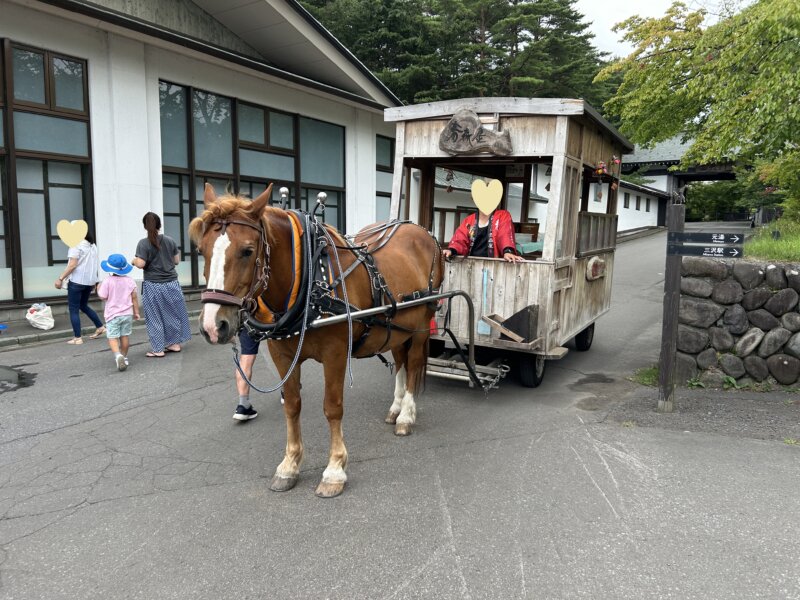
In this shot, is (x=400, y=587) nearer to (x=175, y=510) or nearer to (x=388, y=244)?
(x=175, y=510)

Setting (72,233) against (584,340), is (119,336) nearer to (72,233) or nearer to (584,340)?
(72,233)

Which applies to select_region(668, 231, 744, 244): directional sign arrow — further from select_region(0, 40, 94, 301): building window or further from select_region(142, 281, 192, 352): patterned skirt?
select_region(0, 40, 94, 301): building window

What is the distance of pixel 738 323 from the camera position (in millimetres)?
5852

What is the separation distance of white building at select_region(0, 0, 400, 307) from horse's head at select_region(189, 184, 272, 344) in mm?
8712

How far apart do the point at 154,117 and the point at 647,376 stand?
34.6 ft

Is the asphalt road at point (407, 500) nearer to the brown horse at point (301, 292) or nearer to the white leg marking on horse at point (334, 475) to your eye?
the white leg marking on horse at point (334, 475)

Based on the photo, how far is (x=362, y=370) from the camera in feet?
22.9

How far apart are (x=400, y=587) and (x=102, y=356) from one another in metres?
6.38

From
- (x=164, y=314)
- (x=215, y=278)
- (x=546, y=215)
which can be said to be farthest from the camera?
(x=164, y=314)

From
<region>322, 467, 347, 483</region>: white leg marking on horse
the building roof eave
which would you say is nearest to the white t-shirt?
the building roof eave

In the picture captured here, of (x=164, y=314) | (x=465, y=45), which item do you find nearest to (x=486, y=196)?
(x=164, y=314)

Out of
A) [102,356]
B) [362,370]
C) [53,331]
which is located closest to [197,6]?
[53,331]

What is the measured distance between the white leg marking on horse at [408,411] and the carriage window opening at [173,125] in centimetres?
950

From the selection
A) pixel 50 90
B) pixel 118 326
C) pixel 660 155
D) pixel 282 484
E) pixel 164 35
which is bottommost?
pixel 282 484
